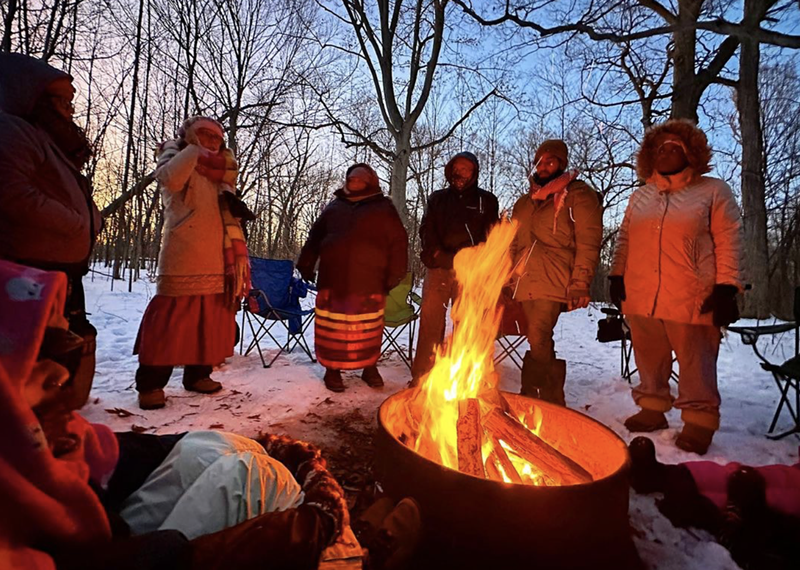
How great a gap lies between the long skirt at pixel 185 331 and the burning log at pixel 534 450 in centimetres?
238

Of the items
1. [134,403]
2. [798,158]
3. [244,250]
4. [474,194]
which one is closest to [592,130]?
[798,158]

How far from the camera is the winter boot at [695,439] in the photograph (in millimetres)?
2777

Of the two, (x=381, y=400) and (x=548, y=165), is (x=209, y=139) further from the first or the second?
(x=548, y=165)

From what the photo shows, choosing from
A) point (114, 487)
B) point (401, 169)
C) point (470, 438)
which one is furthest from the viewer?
point (401, 169)

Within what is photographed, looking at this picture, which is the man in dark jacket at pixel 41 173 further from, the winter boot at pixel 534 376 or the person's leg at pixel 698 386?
the person's leg at pixel 698 386

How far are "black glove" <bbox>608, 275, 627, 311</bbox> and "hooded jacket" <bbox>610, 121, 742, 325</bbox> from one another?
0.04 m

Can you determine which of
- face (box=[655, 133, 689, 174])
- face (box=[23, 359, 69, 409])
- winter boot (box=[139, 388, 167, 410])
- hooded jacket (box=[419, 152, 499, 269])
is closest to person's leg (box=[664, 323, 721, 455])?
face (box=[655, 133, 689, 174])

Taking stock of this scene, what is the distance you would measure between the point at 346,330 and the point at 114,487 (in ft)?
9.10

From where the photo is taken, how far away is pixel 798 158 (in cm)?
1636

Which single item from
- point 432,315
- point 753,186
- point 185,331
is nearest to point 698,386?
point 432,315

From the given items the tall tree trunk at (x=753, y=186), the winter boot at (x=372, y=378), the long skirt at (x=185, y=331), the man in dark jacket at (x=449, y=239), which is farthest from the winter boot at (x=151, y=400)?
the tall tree trunk at (x=753, y=186)

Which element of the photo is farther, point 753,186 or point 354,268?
point 753,186

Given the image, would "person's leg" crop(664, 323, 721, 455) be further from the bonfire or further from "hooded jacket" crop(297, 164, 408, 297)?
"hooded jacket" crop(297, 164, 408, 297)

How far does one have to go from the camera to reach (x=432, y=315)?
417 centimetres
